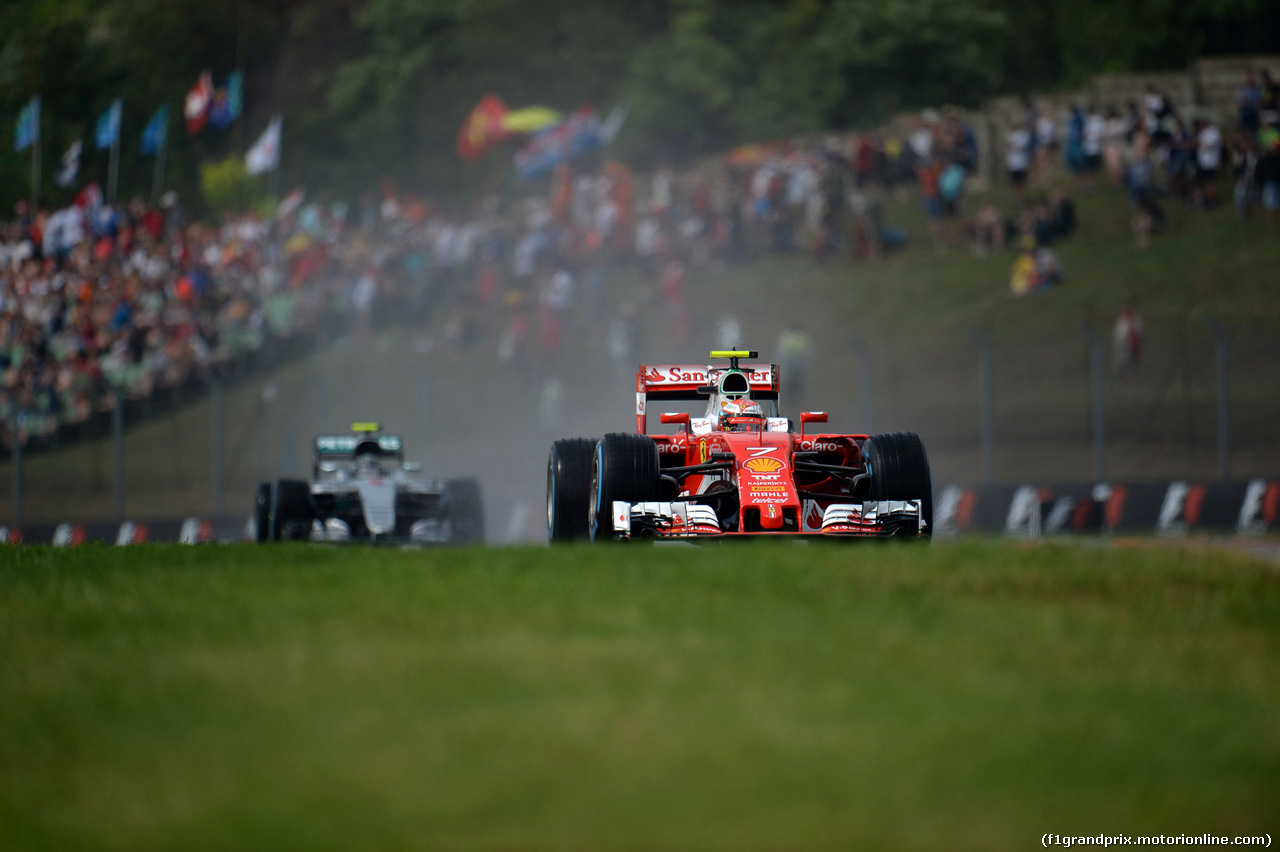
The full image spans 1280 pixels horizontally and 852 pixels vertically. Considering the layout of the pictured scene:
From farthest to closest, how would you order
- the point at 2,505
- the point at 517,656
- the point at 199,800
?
the point at 2,505, the point at 517,656, the point at 199,800

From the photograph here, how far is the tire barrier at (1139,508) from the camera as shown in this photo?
64.1ft

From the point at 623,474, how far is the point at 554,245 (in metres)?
24.7

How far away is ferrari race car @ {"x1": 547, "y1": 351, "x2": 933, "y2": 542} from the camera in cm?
1089

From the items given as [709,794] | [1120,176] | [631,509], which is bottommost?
[709,794]

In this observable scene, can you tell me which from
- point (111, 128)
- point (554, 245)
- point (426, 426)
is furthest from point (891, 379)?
point (111, 128)

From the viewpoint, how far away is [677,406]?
25.4 meters

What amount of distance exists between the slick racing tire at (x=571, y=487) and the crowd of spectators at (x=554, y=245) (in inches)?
745

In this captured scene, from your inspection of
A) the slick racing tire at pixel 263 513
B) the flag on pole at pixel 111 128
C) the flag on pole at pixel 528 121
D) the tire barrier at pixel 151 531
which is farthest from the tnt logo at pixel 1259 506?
the flag on pole at pixel 528 121

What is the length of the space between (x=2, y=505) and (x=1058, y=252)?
63.2 ft

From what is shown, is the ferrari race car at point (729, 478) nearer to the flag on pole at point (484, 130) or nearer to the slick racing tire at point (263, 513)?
the slick racing tire at point (263, 513)

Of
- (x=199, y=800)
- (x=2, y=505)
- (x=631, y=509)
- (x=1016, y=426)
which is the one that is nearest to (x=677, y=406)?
(x=1016, y=426)

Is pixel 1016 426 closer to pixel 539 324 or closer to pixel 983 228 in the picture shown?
pixel 983 228

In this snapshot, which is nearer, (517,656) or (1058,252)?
(517,656)

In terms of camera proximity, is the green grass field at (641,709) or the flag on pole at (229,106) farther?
the flag on pole at (229,106)
